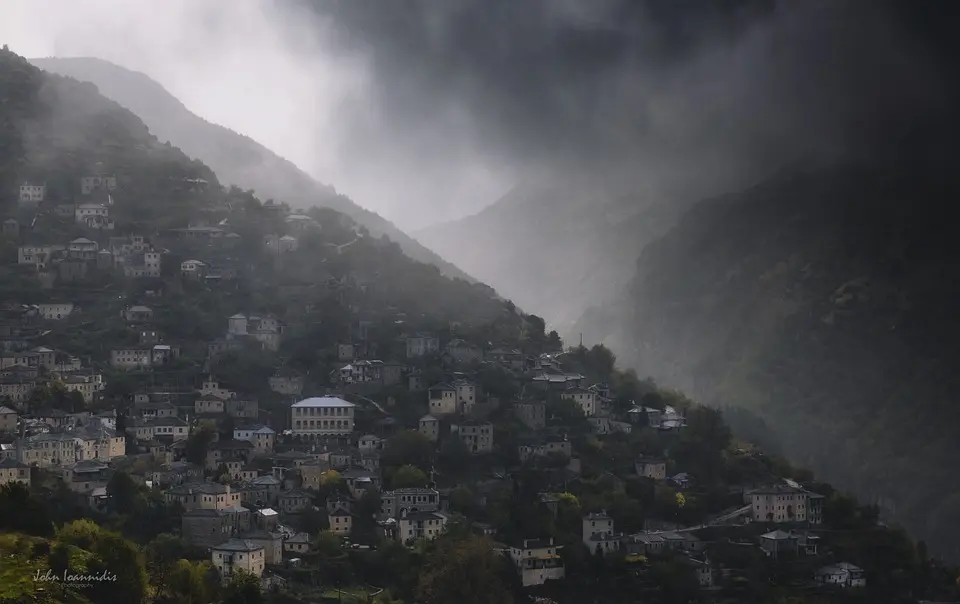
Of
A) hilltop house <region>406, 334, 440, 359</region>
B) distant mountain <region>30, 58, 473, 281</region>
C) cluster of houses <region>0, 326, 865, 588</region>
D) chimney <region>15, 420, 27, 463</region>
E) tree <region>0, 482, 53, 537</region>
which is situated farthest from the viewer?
distant mountain <region>30, 58, 473, 281</region>

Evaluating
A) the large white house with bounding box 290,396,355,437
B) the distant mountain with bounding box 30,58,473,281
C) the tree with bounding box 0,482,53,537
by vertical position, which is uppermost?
the distant mountain with bounding box 30,58,473,281

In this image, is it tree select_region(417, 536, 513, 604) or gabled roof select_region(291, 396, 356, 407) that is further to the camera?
gabled roof select_region(291, 396, 356, 407)

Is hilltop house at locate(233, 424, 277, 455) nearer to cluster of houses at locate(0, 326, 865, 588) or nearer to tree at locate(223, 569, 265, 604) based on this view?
cluster of houses at locate(0, 326, 865, 588)

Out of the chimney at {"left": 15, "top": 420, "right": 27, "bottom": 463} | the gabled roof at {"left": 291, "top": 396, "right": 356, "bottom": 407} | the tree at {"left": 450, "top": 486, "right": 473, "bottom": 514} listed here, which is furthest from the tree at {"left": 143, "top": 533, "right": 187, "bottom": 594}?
the gabled roof at {"left": 291, "top": 396, "right": 356, "bottom": 407}

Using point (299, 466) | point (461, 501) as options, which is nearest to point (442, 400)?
point (299, 466)

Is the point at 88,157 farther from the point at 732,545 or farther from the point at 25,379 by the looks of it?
the point at 732,545

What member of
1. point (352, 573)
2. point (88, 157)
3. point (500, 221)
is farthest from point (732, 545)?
point (500, 221)
